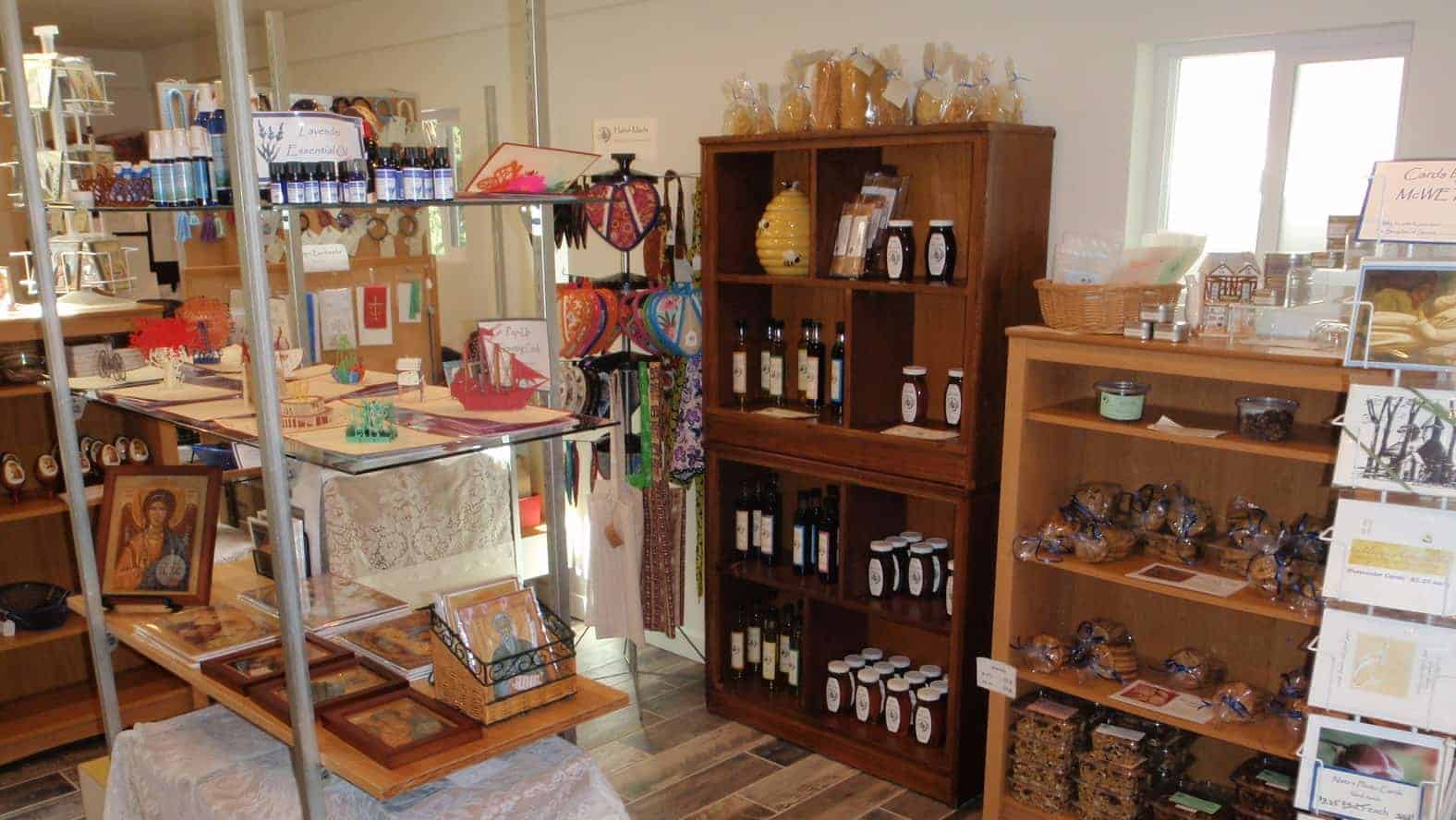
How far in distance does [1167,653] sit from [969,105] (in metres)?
1.65

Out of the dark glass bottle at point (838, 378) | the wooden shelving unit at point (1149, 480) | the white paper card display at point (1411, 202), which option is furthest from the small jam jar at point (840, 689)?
the white paper card display at point (1411, 202)

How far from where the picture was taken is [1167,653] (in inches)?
127

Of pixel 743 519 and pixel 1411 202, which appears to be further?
pixel 743 519

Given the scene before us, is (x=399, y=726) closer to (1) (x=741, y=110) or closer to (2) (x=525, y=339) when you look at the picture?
(2) (x=525, y=339)

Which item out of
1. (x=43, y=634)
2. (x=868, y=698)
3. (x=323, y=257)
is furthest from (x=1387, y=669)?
(x=43, y=634)

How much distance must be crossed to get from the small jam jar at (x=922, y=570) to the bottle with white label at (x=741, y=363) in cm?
76

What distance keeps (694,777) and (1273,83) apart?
2580 mm

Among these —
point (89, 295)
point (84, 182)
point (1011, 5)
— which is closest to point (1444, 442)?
point (1011, 5)

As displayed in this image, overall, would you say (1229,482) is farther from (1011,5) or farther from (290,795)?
(290,795)

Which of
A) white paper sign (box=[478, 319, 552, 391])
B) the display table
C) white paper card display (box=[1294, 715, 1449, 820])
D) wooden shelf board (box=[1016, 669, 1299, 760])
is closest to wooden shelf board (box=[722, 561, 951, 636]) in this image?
wooden shelf board (box=[1016, 669, 1299, 760])

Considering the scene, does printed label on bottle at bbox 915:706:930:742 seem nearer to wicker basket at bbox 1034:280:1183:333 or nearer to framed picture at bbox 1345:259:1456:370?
wicker basket at bbox 1034:280:1183:333

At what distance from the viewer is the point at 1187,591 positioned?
2.76 m

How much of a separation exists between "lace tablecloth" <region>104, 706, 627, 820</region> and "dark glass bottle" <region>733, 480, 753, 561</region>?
5.95 ft

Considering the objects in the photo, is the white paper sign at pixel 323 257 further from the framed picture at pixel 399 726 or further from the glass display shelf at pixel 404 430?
the framed picture at pixel 399 726
